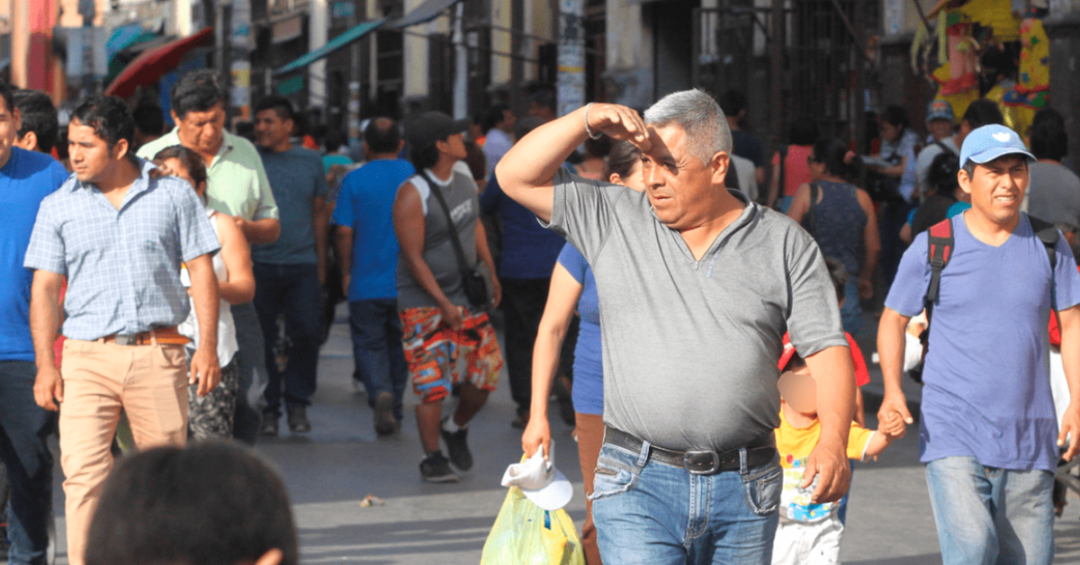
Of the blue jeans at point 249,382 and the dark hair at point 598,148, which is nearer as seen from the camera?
the blue jeans at point 249,382

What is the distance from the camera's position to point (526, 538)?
4.17 m

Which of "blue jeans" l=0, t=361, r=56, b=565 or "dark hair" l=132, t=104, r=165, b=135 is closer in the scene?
"blue jeans" l=0, t=361, r=56, b=565

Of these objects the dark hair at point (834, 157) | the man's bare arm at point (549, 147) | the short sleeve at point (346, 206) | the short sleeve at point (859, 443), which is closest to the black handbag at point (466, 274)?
the short sleeve at point (346, 206)

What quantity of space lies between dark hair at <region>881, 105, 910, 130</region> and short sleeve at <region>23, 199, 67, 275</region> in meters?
9.32

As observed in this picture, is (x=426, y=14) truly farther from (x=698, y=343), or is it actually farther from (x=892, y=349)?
(x=698, y=343)

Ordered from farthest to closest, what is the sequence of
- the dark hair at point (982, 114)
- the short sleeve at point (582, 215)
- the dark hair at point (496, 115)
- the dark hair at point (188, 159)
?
the dark hair at point (496, 115) → the dark hair at point (982, 114) → the dark hair at point (188, 159) → the short sleeve at point (582, 215)

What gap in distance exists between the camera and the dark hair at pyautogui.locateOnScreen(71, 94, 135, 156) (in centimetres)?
474

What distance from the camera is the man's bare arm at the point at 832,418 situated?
3.10 meters

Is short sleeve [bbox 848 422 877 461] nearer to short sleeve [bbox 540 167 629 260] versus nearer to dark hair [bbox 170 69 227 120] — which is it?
short sleeve [bbox 540 167 629 260]

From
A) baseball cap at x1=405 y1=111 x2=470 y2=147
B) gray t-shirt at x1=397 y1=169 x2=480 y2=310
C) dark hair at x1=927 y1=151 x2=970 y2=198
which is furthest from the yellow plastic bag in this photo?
dark hair at x1=927 y1=151 x2=970 y2=198

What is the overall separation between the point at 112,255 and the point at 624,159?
5.77 feet

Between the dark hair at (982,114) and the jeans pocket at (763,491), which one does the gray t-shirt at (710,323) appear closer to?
the jeans pocket at (763,491)

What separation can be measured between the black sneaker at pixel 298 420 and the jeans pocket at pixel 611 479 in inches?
216

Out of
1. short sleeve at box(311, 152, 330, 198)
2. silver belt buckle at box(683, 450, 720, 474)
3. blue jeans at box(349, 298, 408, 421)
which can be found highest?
short sleeve at box(311, 152, 330, 198)
